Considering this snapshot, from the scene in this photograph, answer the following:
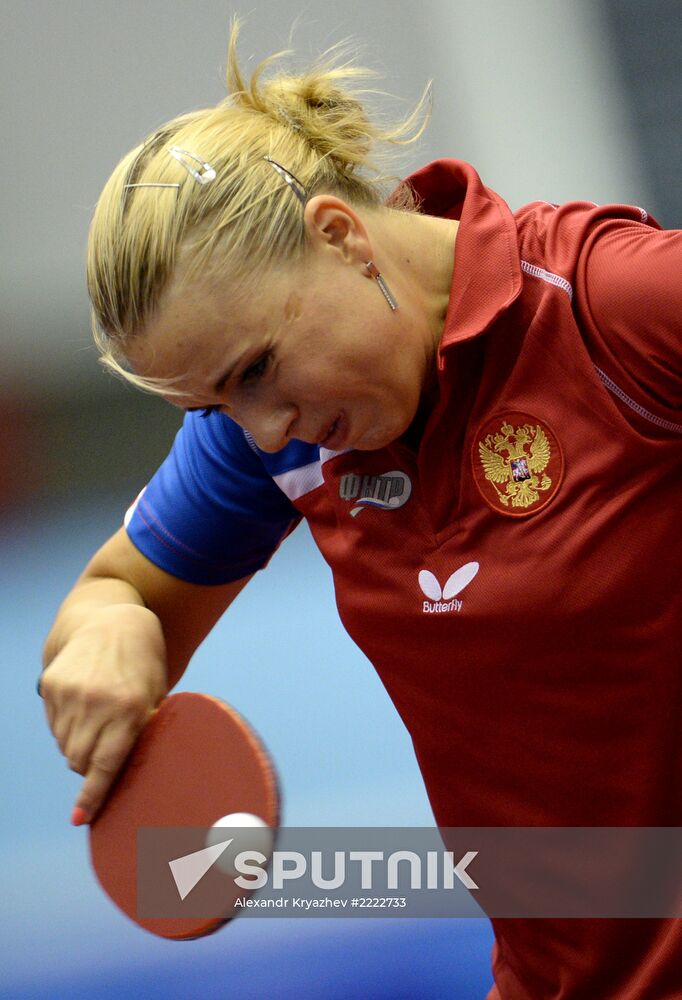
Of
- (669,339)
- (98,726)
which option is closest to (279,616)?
(98,726)

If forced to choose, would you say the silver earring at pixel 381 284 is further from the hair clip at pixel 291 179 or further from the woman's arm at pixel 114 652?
the woman's arm at pixel 114 652

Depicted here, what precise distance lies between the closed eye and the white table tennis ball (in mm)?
417

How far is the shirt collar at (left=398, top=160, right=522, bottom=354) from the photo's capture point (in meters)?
1.22

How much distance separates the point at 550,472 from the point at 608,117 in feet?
14.2

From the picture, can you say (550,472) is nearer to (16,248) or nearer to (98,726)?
(98,726)

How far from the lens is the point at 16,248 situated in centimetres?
585

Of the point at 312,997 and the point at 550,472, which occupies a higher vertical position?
the point at 550,472

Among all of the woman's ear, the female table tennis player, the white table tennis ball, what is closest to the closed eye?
the female table tennis player

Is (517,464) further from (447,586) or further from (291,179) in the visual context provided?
(291,179)

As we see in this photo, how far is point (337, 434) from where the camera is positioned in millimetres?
1292

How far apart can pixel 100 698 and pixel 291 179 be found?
1.84 ft

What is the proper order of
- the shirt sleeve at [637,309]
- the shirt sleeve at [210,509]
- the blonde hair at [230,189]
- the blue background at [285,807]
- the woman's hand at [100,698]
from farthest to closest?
1. the blue background at [285,807]
2. the shirt sleeve at [210,509]
3. the woman's hand at [100,698]
4. the blonde hair at [230,189]
5. the shirt sleeve at [637,309]

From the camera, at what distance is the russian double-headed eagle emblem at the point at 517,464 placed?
3.97 ft

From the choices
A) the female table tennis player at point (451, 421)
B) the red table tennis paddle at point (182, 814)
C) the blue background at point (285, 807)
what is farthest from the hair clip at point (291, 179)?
the blue background at point (285, 807)
